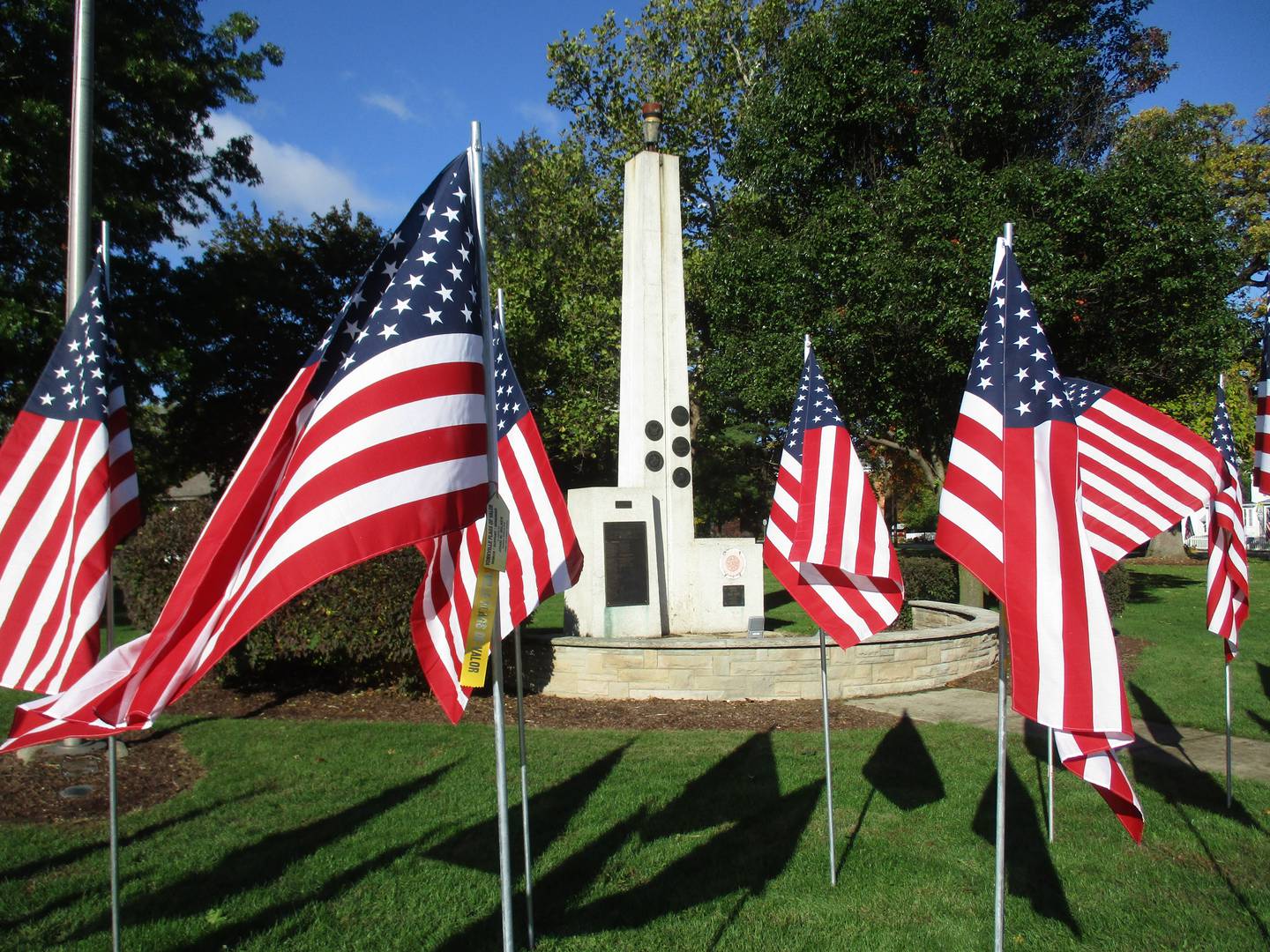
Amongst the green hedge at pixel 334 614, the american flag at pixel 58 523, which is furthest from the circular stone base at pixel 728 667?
the american flag at pixel 58 523

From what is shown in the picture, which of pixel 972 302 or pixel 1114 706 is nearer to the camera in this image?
pixel 1114 706

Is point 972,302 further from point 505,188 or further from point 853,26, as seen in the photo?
point 505,188

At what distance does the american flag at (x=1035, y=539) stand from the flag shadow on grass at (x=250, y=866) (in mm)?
4186

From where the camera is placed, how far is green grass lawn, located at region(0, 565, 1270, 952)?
4.83m

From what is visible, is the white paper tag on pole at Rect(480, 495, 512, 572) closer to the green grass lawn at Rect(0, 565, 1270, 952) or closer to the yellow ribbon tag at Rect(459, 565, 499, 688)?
the yellow ribbon tag at Rect(459, 565, 499, 688)

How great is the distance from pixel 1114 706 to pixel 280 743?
7.16m

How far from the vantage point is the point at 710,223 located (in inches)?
1068

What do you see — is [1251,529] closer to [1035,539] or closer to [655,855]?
[655,855]

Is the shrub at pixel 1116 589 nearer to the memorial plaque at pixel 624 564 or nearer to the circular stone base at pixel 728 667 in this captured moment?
the circular stone base at pixel 728 667

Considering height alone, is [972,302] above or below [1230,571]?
above

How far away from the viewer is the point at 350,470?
324 cm

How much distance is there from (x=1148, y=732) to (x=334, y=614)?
26.5 feet

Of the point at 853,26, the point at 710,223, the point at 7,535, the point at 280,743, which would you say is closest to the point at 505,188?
the point at 710,223

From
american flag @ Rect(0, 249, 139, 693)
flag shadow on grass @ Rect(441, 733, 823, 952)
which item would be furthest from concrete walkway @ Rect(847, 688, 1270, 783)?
american flag @ Rect(0, 249, 139, 693)
